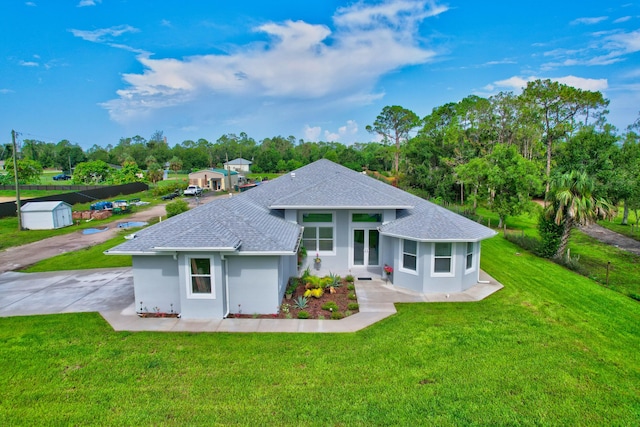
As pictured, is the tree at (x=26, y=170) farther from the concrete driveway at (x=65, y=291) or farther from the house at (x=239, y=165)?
the concrete driveway at (x=65, y=291)

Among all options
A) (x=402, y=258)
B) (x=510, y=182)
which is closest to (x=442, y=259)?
(x=402, y=258)

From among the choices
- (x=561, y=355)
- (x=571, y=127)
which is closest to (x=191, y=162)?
(x=571, y=127)

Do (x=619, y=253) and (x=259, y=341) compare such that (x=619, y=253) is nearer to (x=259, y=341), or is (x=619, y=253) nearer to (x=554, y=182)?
(x=554, y=182)

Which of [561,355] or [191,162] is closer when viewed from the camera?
[561,355]

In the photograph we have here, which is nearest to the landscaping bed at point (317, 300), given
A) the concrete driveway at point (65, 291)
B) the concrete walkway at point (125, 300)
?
the concrete walkway at point (125, 300)

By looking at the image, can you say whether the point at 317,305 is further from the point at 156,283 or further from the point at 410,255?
the point at 156,283

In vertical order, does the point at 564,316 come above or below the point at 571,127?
below

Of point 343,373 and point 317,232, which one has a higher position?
point 317,232
